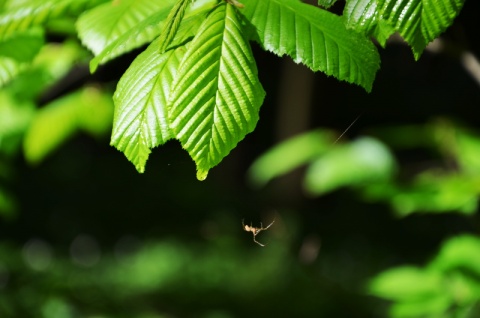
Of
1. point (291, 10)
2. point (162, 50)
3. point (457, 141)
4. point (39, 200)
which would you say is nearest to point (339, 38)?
point (291, 10)

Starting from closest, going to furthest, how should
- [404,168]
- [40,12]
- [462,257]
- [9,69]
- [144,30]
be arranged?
[144,30] → [40,12] → [9,69] → [462,257] → [404,168]

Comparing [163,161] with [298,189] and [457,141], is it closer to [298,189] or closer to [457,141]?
[298,189]

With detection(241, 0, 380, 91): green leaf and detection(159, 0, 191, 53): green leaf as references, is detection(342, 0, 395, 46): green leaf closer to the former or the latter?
detection(241, 0, 380, 91): green leaf

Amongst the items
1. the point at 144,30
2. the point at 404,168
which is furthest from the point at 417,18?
the point at 404,168

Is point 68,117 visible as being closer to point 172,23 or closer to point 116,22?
point 116,22

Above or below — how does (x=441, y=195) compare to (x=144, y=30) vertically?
below

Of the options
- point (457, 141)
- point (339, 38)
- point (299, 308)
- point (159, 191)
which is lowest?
point (159, 191)

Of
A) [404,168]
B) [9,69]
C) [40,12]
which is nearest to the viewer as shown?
[40,12]
